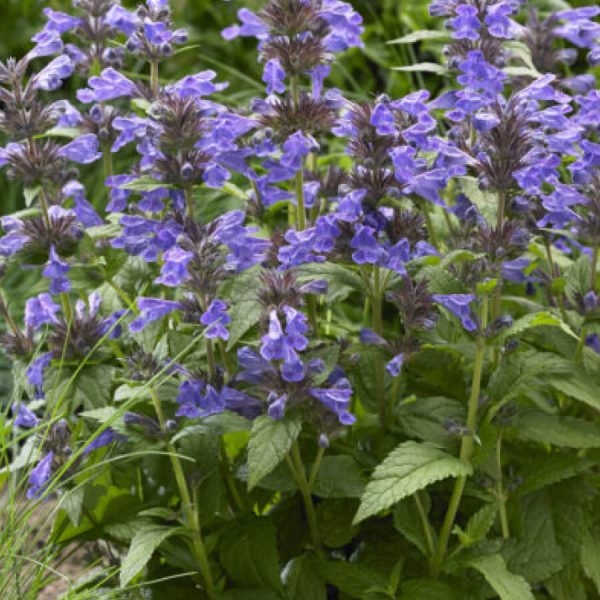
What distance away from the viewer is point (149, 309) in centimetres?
191

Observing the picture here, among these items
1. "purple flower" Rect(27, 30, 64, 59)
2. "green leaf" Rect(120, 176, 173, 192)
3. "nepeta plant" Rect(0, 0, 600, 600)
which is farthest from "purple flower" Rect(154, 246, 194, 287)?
"purple flower" Rect(27, 30, 64, 59)

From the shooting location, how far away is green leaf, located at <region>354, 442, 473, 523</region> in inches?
69.2

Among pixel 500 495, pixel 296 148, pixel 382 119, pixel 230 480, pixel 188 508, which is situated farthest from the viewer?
pixel 230 480

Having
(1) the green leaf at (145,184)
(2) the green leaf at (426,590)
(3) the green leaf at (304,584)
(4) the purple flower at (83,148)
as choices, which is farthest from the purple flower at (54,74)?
(2) the green leaf at (426,590)

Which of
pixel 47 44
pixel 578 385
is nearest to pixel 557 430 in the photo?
pixel 578 385

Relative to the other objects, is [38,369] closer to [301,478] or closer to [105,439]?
[105,439]

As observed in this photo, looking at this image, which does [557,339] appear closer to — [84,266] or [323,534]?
[323,534]

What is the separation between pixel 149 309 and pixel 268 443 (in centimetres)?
35

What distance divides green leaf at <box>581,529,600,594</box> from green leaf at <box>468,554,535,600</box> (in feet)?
0.79

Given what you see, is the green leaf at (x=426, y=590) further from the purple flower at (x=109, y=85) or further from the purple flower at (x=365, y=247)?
the purple flower at (x=109, y=85)

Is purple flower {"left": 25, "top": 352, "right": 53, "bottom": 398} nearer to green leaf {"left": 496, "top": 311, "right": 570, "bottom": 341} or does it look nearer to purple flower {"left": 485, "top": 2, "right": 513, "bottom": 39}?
green leaf {"left": 496, "top": 311, "right": 570, "bottom": 341}

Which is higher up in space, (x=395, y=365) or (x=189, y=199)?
(x=189, y=199)

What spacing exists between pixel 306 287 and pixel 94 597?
72 centimetres

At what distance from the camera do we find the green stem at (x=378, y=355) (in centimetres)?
201
